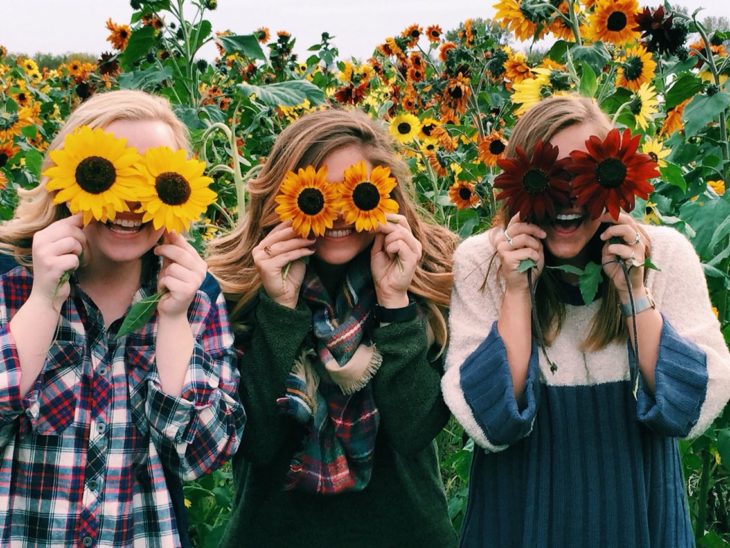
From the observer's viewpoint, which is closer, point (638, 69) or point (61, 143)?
point (61, 143)

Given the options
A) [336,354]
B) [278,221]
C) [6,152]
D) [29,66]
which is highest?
[29,66]

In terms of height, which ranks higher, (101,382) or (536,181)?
(536,181)

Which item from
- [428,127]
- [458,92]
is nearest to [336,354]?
[458,92]

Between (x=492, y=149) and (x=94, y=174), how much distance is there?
74.8 inches

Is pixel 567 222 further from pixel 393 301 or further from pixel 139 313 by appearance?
pixel 139 313

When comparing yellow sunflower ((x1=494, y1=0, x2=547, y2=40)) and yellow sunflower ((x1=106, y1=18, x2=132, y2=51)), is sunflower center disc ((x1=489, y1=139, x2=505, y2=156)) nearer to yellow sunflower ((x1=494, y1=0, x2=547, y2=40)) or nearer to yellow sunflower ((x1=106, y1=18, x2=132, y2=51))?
yellow sunflower ((x1=494, y1=0, x2=547, y2=40))

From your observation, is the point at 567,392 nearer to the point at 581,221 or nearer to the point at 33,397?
the point at 581,221

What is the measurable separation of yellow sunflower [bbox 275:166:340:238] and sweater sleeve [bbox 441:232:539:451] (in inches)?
12.7

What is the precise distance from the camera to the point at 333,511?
6.34ft

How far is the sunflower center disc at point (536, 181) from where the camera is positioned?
62.9 inches

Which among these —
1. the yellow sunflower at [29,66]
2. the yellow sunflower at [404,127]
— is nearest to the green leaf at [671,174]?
the yellow sunflower at [404,127]

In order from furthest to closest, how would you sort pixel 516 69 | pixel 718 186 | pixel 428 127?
pixel 428 127 < pixel 516 69 < pixel 718 186

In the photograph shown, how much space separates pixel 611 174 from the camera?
1.54 m

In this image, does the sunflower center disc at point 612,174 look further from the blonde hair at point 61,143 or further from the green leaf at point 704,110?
the green leaf at point 704,110
